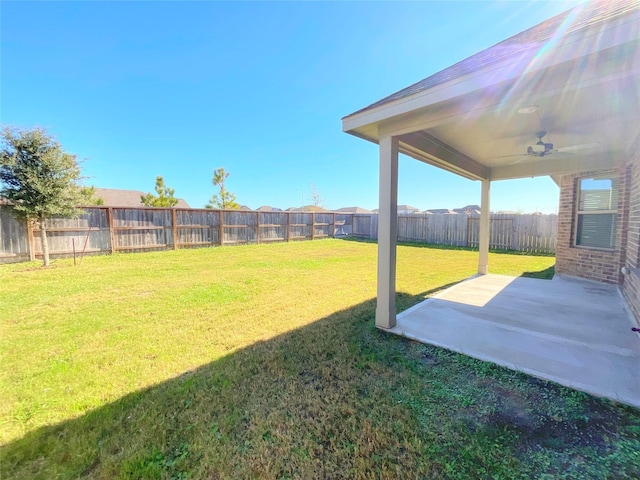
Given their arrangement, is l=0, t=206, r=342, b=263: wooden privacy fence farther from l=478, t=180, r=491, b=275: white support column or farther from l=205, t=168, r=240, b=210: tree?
l=205, t=168, r=240, b=210: tree

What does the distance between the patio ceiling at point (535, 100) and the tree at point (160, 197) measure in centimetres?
2450

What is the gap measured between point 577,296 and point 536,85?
4532 millimetres

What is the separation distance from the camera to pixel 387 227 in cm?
344

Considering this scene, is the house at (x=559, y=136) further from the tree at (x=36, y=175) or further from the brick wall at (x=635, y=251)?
the tree at (x=36, y=175)

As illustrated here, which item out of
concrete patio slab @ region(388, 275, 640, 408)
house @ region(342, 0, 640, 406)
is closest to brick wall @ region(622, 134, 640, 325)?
house @ region(342, 0, 640, 406)

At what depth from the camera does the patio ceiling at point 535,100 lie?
200 cm

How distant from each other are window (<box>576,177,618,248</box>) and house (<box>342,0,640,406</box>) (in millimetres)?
21

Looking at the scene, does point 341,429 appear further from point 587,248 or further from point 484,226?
point 587,248

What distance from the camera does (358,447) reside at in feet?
5.77

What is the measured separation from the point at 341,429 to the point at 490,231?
13.7 meters

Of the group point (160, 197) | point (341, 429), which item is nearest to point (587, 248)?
point (341, 429)

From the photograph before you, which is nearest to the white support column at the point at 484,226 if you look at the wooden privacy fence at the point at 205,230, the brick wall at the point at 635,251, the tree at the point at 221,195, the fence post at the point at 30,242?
the brick wall at the point at 635,251

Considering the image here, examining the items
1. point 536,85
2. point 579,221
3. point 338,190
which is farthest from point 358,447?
point 338,190

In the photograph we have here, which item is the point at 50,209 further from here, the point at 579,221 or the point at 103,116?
the point at 579,221
